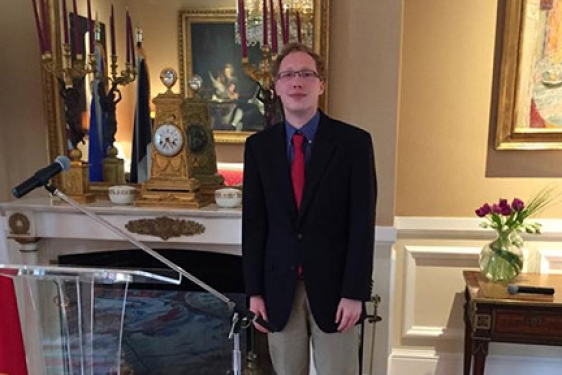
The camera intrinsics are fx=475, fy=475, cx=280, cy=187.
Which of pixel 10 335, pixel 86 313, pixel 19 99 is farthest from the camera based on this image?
pixel 19 99

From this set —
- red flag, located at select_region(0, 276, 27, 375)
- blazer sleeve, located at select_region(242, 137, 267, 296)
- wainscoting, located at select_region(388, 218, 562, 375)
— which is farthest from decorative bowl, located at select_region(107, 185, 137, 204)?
wainscoting, located at select_region(388, 218, 562, 375)

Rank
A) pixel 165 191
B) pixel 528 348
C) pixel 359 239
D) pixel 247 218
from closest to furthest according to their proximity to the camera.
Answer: pixel 359 239
pixel 247 218
pixel 165 191
pixel 528 348

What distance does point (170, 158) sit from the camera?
203 cm

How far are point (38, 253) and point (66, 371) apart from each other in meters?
0.79

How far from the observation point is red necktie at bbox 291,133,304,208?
145 cm

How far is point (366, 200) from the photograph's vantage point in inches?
55.5

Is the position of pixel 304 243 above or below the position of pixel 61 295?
above

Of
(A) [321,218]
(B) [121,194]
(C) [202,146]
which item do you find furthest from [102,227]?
(A) [321,218]

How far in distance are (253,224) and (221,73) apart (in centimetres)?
91

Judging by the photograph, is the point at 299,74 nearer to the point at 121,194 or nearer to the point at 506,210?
the point at 121,194

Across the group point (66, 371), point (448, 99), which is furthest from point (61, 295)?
point (448, 99)

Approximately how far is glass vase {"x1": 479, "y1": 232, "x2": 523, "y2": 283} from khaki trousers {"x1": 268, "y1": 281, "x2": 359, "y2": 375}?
888 millimetres

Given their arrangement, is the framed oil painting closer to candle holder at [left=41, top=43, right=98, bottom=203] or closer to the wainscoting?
the wainscoting

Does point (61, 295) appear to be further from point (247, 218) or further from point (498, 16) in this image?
point (498, 16)
